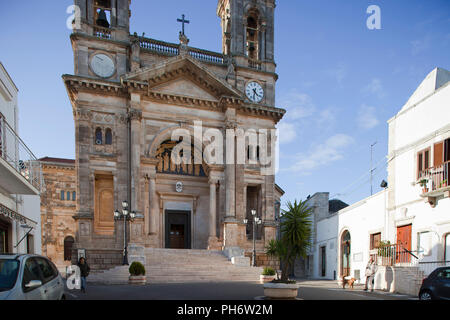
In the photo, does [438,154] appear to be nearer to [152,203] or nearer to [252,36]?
[152,203]

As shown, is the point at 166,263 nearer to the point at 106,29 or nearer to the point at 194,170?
the point at 194,170

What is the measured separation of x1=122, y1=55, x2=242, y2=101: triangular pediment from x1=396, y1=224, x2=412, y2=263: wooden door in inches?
620

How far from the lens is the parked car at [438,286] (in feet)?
36.8

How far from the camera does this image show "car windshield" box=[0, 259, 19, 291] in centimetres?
613

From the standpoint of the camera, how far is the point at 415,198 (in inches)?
709

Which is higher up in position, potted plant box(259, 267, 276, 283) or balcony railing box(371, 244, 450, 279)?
balcony railing box(371, 244, 450, 279)

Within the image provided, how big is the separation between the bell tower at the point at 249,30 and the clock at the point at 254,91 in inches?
85.4

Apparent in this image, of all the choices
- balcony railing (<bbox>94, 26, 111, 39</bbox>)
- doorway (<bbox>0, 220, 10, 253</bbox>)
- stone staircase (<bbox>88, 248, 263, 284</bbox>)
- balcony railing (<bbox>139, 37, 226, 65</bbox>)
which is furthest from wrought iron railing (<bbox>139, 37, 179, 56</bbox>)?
doorway (<bbox>0, 220, 10, 253</bbox>)

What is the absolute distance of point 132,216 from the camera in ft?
81.6

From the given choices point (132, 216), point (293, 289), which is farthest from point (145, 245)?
point (293, 289)

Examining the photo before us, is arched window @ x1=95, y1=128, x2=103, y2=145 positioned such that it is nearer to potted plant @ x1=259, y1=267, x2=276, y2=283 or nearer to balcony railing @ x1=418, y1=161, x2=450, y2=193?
potted plant @ x1=259, y1=267, x2=276, y2=283

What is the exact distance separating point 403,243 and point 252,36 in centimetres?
2363

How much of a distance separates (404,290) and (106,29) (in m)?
26.6

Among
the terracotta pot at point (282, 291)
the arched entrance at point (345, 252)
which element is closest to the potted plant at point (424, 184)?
the terracotta pot at point (282, 291)
